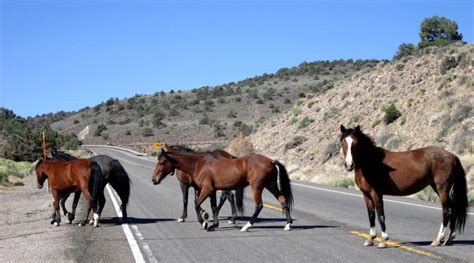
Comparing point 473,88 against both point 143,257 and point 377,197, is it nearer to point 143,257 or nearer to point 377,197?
point 377,197

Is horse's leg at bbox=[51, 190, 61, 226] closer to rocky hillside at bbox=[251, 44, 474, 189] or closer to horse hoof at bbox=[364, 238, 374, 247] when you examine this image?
horse hoof at bbox=[364, 238, 374, 247]

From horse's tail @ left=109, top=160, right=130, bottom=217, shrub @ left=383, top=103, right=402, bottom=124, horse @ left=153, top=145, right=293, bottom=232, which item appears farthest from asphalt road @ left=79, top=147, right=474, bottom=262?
shrub @ left=383, top=103, right=402, bottom=124

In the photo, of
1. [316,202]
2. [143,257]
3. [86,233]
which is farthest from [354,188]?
[143,257]

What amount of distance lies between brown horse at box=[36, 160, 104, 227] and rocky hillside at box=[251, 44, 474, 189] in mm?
14331

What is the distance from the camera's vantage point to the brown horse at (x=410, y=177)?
35.1 feet

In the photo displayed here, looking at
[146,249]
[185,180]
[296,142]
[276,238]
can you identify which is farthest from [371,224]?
[296,142]

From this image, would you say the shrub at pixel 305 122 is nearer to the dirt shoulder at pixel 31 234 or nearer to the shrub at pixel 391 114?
the shrub at pixel 391 114

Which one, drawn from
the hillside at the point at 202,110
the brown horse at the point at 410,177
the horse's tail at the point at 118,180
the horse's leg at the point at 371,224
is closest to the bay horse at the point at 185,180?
the horse's tail at the point at 118,180

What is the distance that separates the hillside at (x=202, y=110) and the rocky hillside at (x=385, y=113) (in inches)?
1443

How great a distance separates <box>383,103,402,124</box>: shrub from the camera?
116ft

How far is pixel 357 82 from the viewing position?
158ft

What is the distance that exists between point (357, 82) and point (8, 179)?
2645 centimetres

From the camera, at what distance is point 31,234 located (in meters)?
13.8

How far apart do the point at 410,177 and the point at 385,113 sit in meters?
26.3
